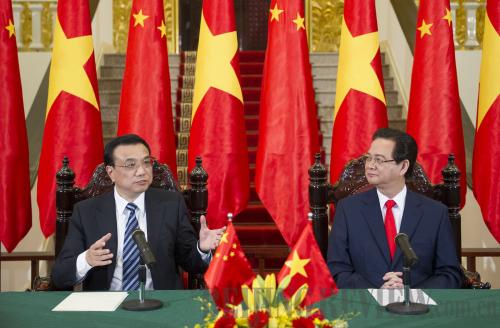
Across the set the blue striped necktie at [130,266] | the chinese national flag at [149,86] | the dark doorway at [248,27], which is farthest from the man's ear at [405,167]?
the dark doorway at [248,27]

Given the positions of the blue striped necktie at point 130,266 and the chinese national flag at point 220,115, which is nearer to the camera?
the blue striped necktie at point 130,266

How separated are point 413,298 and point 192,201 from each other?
112cm

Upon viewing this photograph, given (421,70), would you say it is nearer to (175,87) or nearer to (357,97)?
(357,97)

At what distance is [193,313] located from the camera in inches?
75.6

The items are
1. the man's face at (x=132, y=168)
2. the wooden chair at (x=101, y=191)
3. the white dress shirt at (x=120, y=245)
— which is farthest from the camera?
the wooden chair at (x=101, y=191)

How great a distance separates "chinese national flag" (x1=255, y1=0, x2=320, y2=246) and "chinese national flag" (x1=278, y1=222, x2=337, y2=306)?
1853 millimetres

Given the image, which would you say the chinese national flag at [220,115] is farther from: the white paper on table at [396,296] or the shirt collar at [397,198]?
the white paper on table at [396,296]

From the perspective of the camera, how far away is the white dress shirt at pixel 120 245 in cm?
245

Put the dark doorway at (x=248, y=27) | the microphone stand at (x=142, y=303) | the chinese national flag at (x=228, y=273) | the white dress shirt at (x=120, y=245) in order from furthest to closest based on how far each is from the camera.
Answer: the dark doorway at (x=248, y=27), the white dress shirt at (x=120, y=245), the microphone stand at (x=142, y=303), the chinese national flag at (x=228, y=273)

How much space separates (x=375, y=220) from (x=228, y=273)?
1103 mm

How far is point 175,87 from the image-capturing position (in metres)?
6.39

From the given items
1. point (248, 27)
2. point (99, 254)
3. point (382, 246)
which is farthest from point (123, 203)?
point (248, 27)

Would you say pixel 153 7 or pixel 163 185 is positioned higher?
pixel 153 7

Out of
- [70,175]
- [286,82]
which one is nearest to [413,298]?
[70,175]
